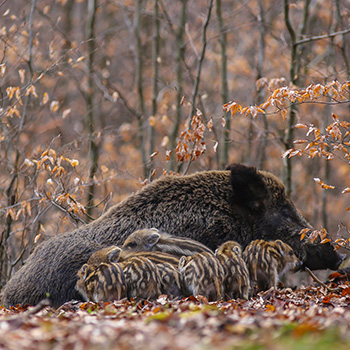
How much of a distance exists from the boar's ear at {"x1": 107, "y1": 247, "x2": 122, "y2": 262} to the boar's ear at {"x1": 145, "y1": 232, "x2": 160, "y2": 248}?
0.49m

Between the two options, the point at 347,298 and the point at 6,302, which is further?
the point at 6,302

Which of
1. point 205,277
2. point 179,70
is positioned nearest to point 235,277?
point 205,277

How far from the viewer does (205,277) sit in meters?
6.37

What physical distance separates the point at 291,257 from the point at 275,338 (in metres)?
4.36

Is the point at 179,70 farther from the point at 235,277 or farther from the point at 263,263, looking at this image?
the point at 235,277

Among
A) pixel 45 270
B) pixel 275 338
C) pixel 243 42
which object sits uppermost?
pixel 243 42

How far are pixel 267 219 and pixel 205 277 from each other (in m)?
2.20

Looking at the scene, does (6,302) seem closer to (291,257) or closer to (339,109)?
(291,257)

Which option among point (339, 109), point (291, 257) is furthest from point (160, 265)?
point (339, 109)

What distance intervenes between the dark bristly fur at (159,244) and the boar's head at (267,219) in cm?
116

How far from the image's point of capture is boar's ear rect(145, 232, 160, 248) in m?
7.23

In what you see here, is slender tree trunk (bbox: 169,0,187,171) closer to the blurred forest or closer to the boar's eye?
the blurred forest

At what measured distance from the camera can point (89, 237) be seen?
7453 millimetres

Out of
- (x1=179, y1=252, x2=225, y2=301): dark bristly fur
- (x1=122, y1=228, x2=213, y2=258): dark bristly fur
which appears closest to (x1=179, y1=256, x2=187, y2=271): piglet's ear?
(x1=179, y1=252, x2=225, y2=301): dark bristly fur
